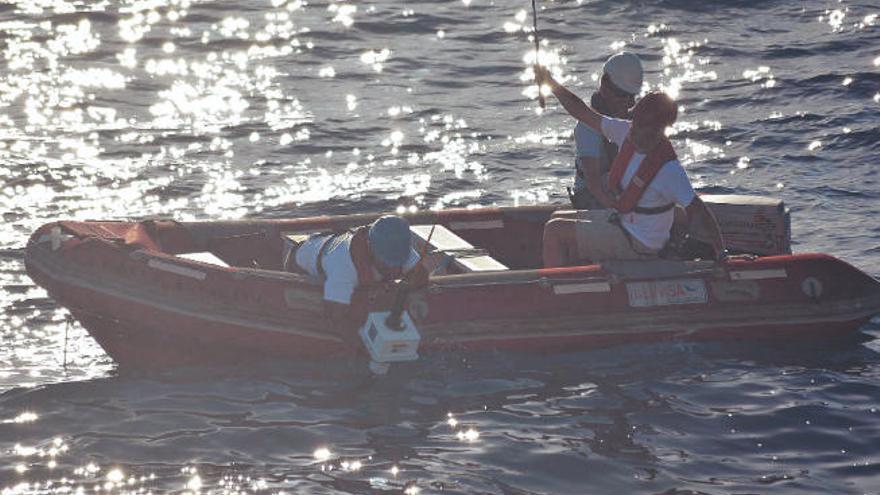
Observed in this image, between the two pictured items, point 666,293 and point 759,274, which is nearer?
point 666,293

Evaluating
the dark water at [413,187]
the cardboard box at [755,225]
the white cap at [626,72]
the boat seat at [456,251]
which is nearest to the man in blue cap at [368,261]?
the dark water at [413,187]

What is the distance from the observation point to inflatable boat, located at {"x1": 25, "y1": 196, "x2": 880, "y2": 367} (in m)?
12.1

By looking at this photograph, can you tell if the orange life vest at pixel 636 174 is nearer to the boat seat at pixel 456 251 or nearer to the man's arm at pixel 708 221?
the man's arm at pixel 708 221

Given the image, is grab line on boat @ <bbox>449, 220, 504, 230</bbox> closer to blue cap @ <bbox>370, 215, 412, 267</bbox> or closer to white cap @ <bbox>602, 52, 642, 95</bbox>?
white cap @ <bbox>602, 52, 642, 95</bbox>

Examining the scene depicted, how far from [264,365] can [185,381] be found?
0.64 meters

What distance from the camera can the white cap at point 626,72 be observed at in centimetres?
1254

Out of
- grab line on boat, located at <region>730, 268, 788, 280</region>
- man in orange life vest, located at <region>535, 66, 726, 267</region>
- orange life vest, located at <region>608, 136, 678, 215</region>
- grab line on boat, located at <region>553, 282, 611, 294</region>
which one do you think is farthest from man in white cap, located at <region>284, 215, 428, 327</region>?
grab line on boat, located at <region>730, 268, 788, 280</region>

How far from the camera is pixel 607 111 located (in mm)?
12805

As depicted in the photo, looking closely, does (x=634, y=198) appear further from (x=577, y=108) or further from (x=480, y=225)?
(x=480, y=225)

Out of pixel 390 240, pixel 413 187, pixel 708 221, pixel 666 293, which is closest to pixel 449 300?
pixel 390 240

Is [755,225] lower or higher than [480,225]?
Answer: lower

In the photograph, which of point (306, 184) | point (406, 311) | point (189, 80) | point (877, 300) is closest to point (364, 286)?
point (406, 311)

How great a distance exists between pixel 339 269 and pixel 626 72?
300 centimetres

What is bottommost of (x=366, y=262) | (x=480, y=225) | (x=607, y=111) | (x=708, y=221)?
(x=480, y=225)
